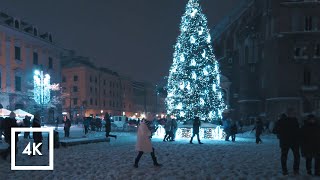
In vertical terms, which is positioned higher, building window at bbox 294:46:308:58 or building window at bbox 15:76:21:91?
building window at bbox 294:46:308:58

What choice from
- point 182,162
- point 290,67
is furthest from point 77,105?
point 182,162

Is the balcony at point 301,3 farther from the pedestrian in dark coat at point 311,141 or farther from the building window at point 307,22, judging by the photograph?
the pedestrian in dark coat at point 311,141

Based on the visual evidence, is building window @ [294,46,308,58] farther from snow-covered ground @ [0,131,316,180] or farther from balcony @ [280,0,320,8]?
snow-covered ground @ [0,131,316,180]

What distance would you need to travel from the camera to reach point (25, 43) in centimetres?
5228

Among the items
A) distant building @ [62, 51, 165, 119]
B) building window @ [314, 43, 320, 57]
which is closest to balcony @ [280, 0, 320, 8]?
building window @ [314, 43, 320, 57]

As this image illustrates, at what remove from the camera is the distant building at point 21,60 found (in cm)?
4803

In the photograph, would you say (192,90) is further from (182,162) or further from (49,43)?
(49,43)

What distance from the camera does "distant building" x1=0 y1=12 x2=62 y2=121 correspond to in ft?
158

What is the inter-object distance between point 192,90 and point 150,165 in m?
22.5

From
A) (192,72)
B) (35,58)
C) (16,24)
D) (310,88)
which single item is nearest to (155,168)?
(192,72)

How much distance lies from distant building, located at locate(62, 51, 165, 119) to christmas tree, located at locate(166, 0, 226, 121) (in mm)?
44713

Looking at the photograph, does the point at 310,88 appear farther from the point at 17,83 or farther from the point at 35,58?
the point at 35,58

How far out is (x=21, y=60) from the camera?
51.3m

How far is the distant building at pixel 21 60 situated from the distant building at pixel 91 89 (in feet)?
68.3
